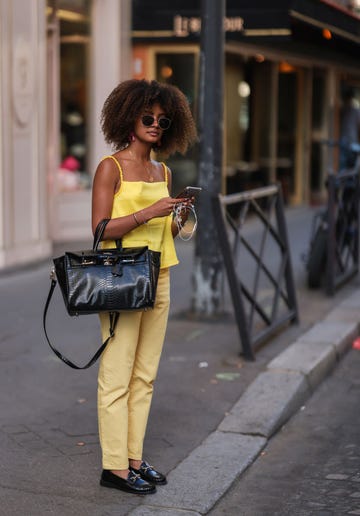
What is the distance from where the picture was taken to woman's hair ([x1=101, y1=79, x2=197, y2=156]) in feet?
14.9

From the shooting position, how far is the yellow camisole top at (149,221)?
4.51 m

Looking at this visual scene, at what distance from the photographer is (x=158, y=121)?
4.58 meters

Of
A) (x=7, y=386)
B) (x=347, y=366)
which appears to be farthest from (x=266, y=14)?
(x=7, y=386)

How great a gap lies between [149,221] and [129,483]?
119 centimetres

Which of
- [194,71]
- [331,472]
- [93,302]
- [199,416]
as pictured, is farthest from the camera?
[194,71]

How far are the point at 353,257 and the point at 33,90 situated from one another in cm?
372

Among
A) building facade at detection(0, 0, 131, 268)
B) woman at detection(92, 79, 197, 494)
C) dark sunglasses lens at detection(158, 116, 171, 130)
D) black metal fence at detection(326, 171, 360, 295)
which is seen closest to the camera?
woman at detection(92, 79, 197, 494)

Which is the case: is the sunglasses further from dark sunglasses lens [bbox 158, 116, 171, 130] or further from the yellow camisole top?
the yellow camisole top

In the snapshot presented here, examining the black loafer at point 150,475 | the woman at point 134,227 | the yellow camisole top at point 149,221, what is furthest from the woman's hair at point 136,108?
the black loafer at point 150,475

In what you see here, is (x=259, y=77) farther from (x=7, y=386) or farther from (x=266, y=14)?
(x=7, y=386)

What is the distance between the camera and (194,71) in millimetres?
13289

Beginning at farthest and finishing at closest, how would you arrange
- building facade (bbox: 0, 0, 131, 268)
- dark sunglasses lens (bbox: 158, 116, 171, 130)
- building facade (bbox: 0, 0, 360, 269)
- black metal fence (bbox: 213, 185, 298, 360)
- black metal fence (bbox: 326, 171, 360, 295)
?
building facade (bbox: 0, 0, 360, 269) → building facade (bbox: 0, 0, 131, 268) → black metal fence (bbox: 326, 171, 360, 295) → black metal fence (bbox: 213, 185, 298, 360) → dark sunglasses lens (bbox: 158, 116, 171, 130)

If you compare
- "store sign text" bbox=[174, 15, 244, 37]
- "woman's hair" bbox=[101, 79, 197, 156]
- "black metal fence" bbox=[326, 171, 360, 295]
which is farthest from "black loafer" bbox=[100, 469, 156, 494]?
"store sign text" bbox=[174, 15, 244, 37]

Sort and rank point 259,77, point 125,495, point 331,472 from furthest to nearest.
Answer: point 259,77
point 331,472
point 125,495
